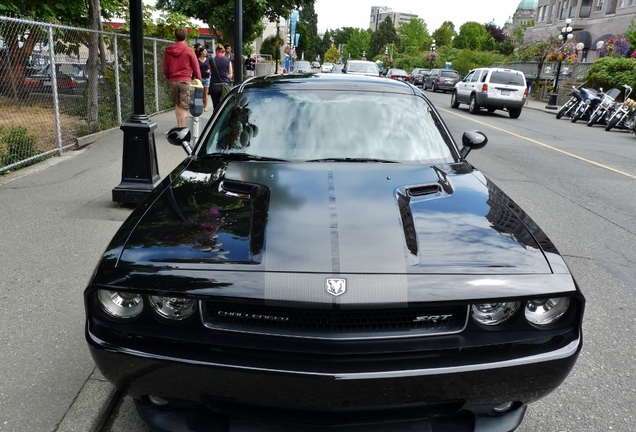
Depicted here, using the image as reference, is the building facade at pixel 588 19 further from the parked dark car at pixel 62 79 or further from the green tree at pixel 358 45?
the green tree at pixel 358 45

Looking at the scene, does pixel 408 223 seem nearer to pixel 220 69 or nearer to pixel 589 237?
pixel 589 237

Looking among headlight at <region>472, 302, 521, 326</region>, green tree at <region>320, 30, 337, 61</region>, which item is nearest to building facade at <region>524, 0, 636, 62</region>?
headlight at <region>472, 302, 521, 326</region>

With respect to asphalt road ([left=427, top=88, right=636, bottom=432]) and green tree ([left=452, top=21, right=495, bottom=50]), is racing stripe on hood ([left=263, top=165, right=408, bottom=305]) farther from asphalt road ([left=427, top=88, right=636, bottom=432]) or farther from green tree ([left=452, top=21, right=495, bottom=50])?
→ green tree ([left=452, top=21, right=495, bottom=50])

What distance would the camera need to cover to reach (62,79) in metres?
8.87

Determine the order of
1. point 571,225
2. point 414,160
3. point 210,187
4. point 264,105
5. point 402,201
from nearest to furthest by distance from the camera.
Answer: point 402,201 < point 210,187 < point 414,160 < point 264,105 < point 571,225

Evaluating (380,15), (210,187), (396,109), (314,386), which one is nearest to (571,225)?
(396,109)

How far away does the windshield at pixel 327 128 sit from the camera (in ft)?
11.0

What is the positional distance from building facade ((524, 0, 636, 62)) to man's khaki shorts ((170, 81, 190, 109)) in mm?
36466

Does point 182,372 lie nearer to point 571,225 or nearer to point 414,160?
point 414,160

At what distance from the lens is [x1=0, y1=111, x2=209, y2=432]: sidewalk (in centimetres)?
257

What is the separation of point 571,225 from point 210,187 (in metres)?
4.96

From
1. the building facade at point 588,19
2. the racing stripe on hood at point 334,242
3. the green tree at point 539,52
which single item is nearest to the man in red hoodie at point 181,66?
the racing stripe on hood at point 334,242

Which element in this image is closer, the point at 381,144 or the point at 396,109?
the point at 381,144

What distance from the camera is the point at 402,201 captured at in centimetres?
266
